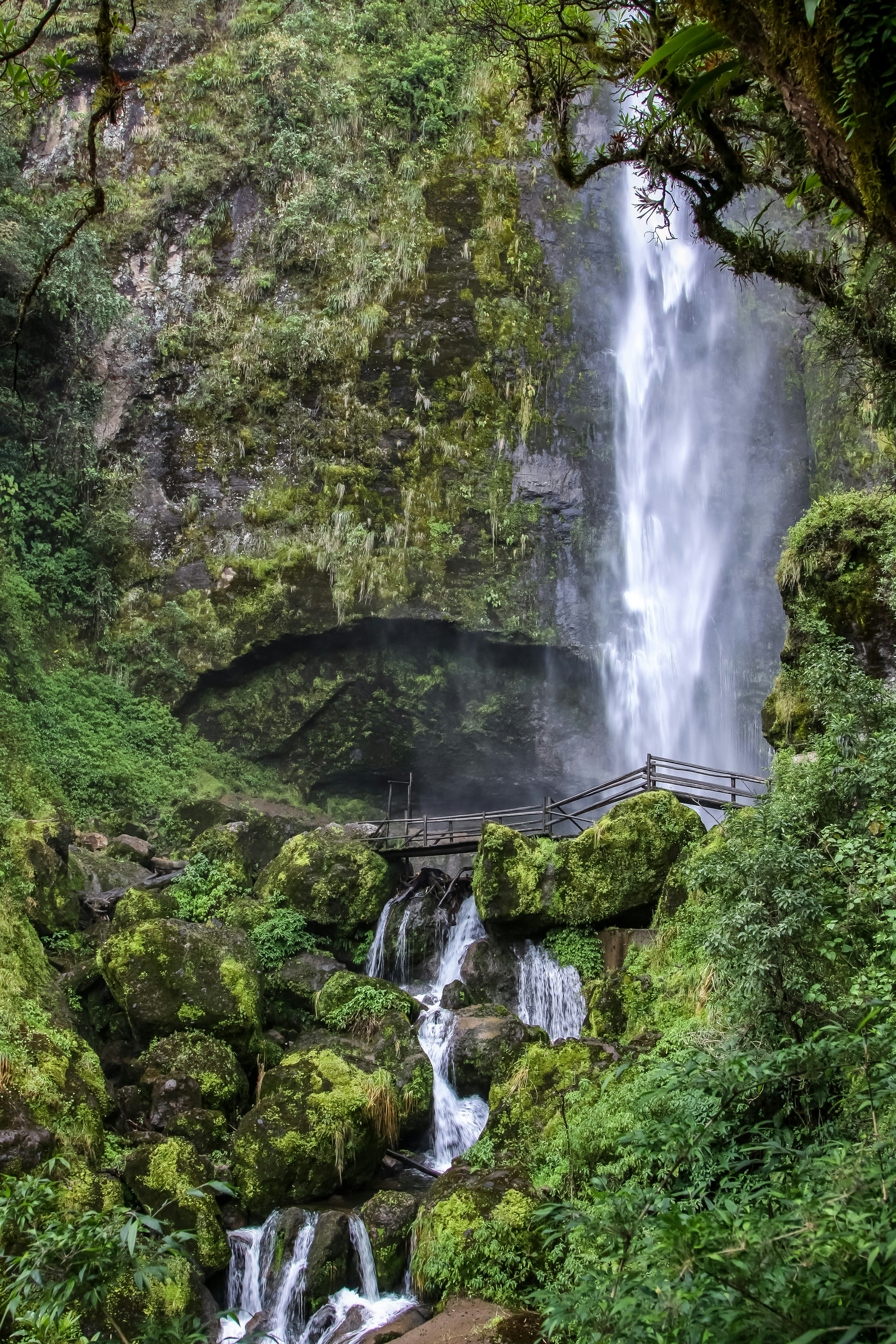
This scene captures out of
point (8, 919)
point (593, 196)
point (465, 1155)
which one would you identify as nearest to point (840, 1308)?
point (465, 1155)

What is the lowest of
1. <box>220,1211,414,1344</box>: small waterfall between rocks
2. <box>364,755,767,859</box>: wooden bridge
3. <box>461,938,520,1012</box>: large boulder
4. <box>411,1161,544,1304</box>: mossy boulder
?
<box>220,1211,414,1344</box>: small waterfall between rocks

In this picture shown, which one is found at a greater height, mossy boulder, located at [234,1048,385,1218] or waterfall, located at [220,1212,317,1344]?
mossy boulder, located at [234,1048,385,1218]

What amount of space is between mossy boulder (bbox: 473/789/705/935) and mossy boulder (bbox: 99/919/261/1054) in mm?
3275

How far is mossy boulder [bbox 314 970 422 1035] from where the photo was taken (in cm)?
1000

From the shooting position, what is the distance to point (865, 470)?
15094mm

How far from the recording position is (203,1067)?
826 centimetres

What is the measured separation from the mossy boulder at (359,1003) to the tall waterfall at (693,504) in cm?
874

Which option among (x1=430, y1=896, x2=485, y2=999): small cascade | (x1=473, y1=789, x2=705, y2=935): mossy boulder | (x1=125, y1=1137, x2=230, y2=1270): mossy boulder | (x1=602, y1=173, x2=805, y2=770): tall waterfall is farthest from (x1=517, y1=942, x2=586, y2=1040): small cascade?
(x1=602, y1=173, x2=805, y2=770): tall waterfall

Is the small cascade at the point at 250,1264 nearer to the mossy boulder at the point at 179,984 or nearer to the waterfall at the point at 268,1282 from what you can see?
the waterfall at the point at 268,1282

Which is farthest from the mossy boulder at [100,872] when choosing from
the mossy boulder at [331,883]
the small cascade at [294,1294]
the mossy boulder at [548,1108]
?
the mossy boulder at [548,1108]

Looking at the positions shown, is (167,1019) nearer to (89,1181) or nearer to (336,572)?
(89,1181)

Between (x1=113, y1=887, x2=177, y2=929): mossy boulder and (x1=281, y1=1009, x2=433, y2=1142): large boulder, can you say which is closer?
(x1=281, y1=1009, x2=433, y2=1142): large boulder

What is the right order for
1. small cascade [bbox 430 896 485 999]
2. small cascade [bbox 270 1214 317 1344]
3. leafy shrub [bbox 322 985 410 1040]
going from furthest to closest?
small cascade [bbox 430 896 485 999], leafy shrub [bbox 322 985 410 1040], small cascade [bbox 270 1214 317 1344]

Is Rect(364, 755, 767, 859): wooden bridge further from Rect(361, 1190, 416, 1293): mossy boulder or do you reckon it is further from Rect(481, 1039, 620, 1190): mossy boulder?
Rect(361, 1190, 416, 1293): mossy boulder
